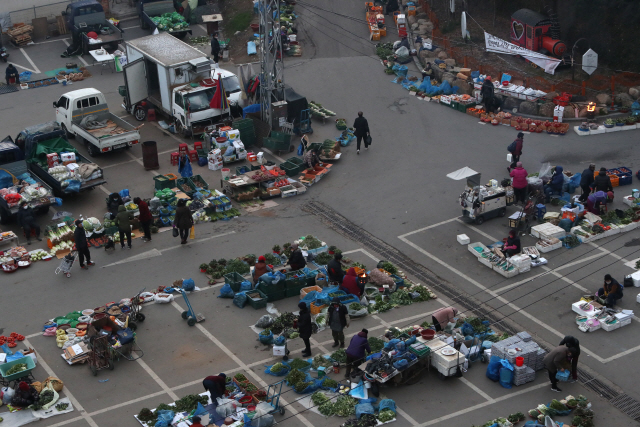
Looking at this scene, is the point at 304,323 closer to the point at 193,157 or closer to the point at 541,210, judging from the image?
the point at 541,210

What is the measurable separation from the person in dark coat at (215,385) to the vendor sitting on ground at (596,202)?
1331 cm

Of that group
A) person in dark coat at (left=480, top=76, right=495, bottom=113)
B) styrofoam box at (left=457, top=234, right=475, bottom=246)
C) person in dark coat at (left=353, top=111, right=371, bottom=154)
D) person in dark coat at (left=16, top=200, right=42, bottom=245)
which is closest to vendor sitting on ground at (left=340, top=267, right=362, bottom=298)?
styrofoam box at (left=457, top=234, right=475, bottom=246)

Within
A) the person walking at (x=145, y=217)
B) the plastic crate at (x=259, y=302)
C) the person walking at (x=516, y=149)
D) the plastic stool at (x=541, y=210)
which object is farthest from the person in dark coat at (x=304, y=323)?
the person walking at (x=516, y=149)

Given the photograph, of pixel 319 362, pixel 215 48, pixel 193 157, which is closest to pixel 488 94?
pixel 193 157

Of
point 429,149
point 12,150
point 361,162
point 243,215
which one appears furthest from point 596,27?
point 12,150

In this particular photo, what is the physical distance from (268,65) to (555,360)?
1727 cm

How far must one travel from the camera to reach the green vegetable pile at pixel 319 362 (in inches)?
802

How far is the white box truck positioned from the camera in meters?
33.2

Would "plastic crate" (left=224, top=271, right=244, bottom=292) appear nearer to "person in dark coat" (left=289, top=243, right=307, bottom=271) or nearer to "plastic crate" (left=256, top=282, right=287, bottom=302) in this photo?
"plastic crate" (left=256, top=282, right=287, bottom=302)

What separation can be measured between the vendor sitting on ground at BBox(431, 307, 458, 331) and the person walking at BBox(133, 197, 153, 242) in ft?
31.1

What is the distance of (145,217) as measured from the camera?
86.0ft

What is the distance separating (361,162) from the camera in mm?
31359

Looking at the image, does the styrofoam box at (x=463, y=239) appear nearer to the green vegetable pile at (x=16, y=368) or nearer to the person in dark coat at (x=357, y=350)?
the person in dark coat at (x=357, y=350)

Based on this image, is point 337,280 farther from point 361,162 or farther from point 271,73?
point 271,73
